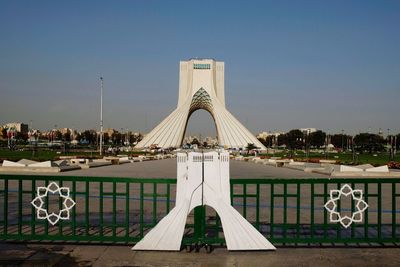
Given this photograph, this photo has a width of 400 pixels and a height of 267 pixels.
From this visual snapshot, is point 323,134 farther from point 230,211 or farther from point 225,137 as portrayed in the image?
point 230,211

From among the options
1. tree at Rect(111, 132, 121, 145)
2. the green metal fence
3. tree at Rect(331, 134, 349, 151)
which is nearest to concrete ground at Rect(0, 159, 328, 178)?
the green metal fence

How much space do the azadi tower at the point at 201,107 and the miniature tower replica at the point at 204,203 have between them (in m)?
82.7

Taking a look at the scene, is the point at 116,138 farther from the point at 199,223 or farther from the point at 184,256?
the point at 184,256

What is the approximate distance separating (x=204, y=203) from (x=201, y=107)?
103850mm

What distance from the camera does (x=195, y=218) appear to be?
20.9 ft

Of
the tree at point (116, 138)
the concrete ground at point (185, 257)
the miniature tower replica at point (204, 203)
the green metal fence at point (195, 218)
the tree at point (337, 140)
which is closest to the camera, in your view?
the concrete ground at point (185, 257)

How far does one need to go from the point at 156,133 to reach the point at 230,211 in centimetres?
8642

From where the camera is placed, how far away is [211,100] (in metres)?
99.4

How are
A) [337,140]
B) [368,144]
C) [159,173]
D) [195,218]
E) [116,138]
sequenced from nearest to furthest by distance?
[195,218] → [159,173] → [368,144] → [337,140] → [116,138]

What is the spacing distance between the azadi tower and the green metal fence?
7696 centimetres

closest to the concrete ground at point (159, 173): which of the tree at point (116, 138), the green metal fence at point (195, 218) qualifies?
the green metal fence at point (195, 218)

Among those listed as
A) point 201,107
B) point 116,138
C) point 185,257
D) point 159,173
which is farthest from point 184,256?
point 116,138

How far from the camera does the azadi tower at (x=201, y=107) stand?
90.8 meters

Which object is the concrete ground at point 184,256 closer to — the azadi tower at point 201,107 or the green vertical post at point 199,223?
the green vertical post at point 199,223
